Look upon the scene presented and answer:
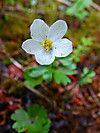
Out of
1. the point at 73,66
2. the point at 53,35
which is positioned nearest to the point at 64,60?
the point at 73,66

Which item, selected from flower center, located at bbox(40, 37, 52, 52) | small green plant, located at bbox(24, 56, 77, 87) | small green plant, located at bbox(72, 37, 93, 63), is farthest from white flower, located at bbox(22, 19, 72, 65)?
small green plant, located at bbox(72, 37, 93, 63)

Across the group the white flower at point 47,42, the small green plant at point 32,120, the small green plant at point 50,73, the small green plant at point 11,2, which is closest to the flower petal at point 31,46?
the white flower at point 47,42

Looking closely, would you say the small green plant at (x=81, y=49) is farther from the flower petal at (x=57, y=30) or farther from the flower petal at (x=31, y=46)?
the flower petal at (x=31, y=46)

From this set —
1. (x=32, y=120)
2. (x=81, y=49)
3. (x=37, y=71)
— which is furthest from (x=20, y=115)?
(x=81, y=49)

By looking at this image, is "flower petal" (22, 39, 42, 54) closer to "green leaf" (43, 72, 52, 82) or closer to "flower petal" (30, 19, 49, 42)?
"flower petal" (30, 19, 49, 42)

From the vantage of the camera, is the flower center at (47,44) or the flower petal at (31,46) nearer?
the flower petal at (31,46)

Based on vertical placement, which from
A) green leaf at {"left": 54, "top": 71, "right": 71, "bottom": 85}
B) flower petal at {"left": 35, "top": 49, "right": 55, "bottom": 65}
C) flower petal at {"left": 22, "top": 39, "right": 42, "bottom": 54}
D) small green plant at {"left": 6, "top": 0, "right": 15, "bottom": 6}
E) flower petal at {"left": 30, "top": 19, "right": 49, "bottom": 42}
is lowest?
green leaf at {"left": 54, "top": 71, "right": 71, "bottom": 85}

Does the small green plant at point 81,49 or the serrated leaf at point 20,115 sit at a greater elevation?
the small green plant at point 81,49

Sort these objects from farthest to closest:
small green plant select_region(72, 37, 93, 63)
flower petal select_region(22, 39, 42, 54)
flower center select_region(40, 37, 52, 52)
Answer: small green plant select_region(72, 37, 93, 63) < flower center select_region(40, 37, 52, 52) < flower petal select_region(22, 39, 42, 54)
